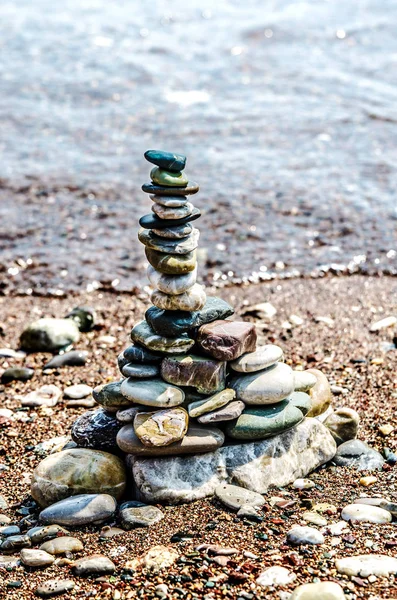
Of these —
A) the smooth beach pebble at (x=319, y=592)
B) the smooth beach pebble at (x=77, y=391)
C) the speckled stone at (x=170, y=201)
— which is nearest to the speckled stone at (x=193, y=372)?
the speckled stone at (x=170, y=201)

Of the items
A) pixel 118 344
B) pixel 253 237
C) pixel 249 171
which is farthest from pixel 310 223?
pixel 118 344

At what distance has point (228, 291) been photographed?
9.73 m

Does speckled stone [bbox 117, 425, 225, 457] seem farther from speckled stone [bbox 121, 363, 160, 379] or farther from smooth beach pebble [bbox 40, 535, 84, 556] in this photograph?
smooth beach pebble [bbox 40, 535, 84, 556]

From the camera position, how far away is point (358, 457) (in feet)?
20.5

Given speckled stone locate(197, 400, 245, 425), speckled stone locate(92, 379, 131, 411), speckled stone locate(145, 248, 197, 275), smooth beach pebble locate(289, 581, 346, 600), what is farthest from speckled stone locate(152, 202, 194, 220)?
smooth beach pebble locate(289, 581, 346, 600)

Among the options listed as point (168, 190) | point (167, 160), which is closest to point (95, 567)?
point (168, 190)

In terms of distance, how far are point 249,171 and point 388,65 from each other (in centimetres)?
522

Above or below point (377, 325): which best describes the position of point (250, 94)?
above

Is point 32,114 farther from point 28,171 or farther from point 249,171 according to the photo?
point 249,171

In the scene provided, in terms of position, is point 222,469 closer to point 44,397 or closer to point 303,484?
point 303,484

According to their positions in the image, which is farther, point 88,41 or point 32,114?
point 88,41

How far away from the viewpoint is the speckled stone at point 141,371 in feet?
19.2

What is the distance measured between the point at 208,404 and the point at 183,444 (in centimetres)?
32

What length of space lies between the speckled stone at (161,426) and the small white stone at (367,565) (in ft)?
4.14
